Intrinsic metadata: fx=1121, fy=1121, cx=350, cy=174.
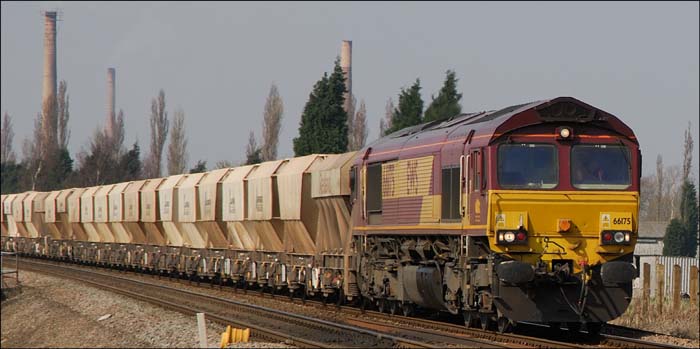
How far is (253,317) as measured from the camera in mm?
23719

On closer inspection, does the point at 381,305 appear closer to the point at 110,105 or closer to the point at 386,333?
the point at 386,333

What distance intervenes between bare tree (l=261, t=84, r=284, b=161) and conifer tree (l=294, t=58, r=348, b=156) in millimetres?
25583

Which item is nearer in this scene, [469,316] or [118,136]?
[469,316]

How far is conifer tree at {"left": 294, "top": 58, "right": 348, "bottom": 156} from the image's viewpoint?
65.4m

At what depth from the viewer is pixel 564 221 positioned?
1794 cm

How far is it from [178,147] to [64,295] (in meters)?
76.6

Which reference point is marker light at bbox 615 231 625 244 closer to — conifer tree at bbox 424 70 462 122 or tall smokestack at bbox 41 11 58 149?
conifer tree at bbox 424 70 462 122

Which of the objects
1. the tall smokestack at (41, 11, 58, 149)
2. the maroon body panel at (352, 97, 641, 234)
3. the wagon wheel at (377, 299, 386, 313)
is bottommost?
the wagon wheel at (377, 299, 386, 313)

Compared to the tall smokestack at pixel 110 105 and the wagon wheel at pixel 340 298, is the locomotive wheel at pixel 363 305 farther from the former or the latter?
the tall smokestack at pixel 110 105

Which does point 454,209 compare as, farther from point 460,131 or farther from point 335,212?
point 335,212

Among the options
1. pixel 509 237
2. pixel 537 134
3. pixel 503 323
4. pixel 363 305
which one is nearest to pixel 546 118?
pixel 537 134

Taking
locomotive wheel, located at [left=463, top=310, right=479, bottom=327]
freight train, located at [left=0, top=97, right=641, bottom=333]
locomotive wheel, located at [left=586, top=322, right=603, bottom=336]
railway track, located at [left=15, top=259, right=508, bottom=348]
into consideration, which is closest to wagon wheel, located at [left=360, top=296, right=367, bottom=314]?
freight train, located at [left=0, top=97, right=641, bottom=333]

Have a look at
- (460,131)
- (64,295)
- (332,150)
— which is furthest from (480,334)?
(332,150)

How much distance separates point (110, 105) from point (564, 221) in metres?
126
